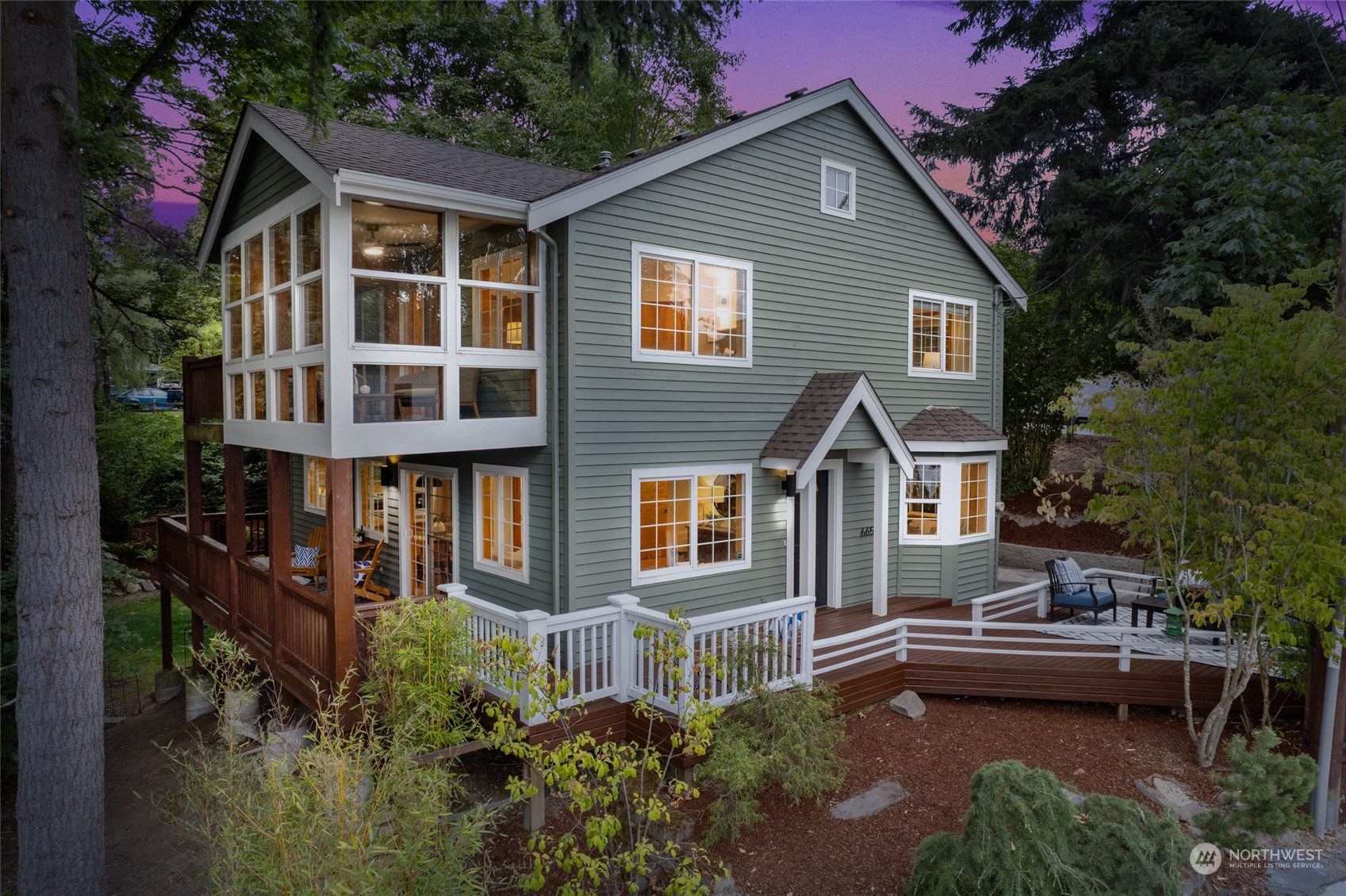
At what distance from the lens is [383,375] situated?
6809 mm

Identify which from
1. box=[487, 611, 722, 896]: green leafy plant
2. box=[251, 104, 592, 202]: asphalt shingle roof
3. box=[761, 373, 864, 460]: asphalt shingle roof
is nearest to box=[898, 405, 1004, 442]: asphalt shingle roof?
box=[761, 373, 864, 460]: asphalt shingle roof

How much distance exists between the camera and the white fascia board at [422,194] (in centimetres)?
625

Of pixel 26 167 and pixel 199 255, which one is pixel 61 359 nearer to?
pixel 26 167

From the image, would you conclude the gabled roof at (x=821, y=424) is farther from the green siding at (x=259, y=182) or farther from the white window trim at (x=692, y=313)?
the green siding at (x=259, y=182)

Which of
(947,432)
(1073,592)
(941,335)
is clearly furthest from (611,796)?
(941,335)

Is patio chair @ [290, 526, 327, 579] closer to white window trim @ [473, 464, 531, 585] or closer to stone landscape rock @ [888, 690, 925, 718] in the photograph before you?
white window trim @ [473, 464, 531, 585]

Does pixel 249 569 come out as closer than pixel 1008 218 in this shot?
Yes

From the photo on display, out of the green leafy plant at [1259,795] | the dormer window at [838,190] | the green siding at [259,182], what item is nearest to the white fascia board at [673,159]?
the dormer window at [838,190]

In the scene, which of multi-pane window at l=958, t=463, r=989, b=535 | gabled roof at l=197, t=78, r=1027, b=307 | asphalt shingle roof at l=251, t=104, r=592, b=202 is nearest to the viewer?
gabled roof at l=197, t=78, r=1027, b=307

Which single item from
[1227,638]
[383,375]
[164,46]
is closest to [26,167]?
[383,375]

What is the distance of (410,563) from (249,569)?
7.04ft

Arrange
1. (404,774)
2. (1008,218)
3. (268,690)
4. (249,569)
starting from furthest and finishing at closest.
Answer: (1008,218) < (268,690) < (249,569) < (404,774)

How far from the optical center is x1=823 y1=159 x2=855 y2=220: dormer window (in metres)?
10.2

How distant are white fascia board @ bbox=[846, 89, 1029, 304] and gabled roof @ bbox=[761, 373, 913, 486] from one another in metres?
3.60
